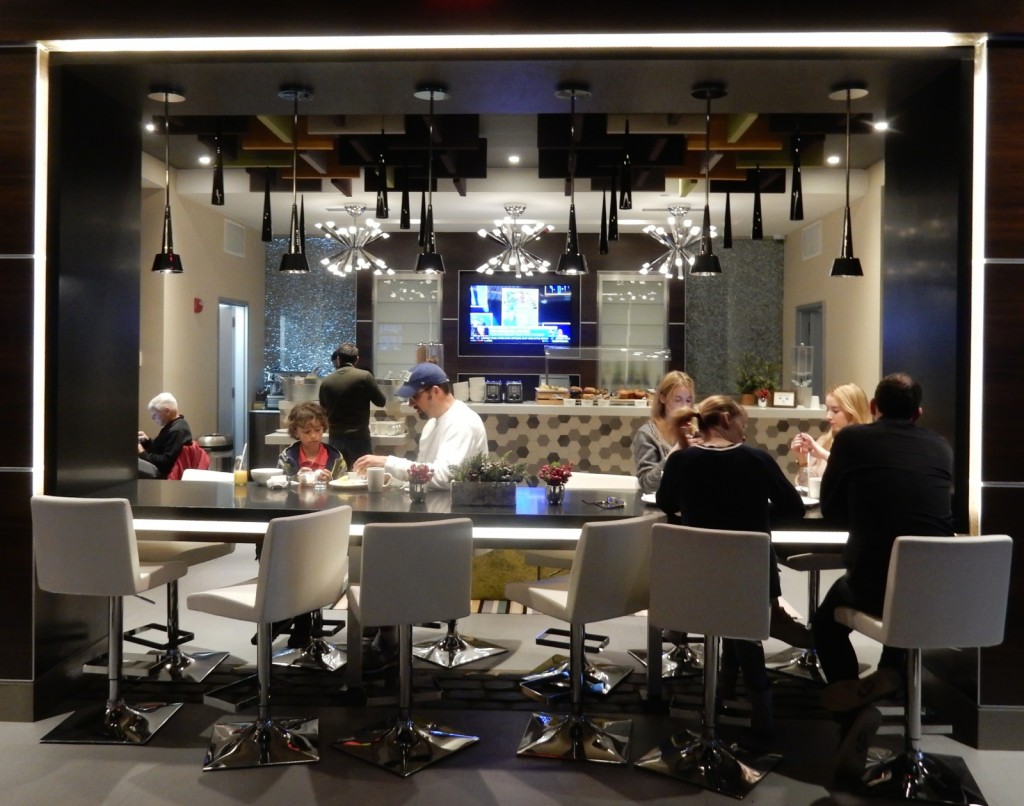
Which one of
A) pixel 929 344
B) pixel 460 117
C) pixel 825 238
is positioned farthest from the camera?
pixel 825 238

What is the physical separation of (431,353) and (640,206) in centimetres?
258

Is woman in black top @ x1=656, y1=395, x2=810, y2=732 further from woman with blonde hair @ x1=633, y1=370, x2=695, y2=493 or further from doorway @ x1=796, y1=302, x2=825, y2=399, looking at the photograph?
doorway @ x1=796, y1=302, x2=825, y2=399

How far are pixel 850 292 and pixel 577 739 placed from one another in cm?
Answer: 627

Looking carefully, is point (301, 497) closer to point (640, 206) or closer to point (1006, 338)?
point (1006, 338)

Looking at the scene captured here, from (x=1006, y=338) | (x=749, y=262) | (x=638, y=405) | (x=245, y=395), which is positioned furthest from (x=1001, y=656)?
(x=245, y=395)

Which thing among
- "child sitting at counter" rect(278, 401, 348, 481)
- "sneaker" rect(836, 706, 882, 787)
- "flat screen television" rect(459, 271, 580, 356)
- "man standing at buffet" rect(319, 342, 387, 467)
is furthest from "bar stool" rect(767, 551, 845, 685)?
"flat screen television" rect(459, 271, 580, 356)

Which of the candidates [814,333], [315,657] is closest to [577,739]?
[315,657]

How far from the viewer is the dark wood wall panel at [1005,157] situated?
12.2 feet

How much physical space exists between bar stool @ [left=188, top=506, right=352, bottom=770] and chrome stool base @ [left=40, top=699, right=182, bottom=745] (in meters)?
0.28

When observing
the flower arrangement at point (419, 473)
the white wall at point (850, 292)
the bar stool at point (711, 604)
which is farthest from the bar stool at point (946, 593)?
the white wall at point (850, 292)

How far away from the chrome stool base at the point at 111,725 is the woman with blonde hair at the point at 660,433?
94.2 inches

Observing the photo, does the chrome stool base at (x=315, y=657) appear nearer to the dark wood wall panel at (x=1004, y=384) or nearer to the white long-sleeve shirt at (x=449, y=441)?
the white long-sleeve shirt at (x=449, y=441)

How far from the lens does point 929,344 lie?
4.09m

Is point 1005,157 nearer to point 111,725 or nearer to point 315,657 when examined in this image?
point 315,657
